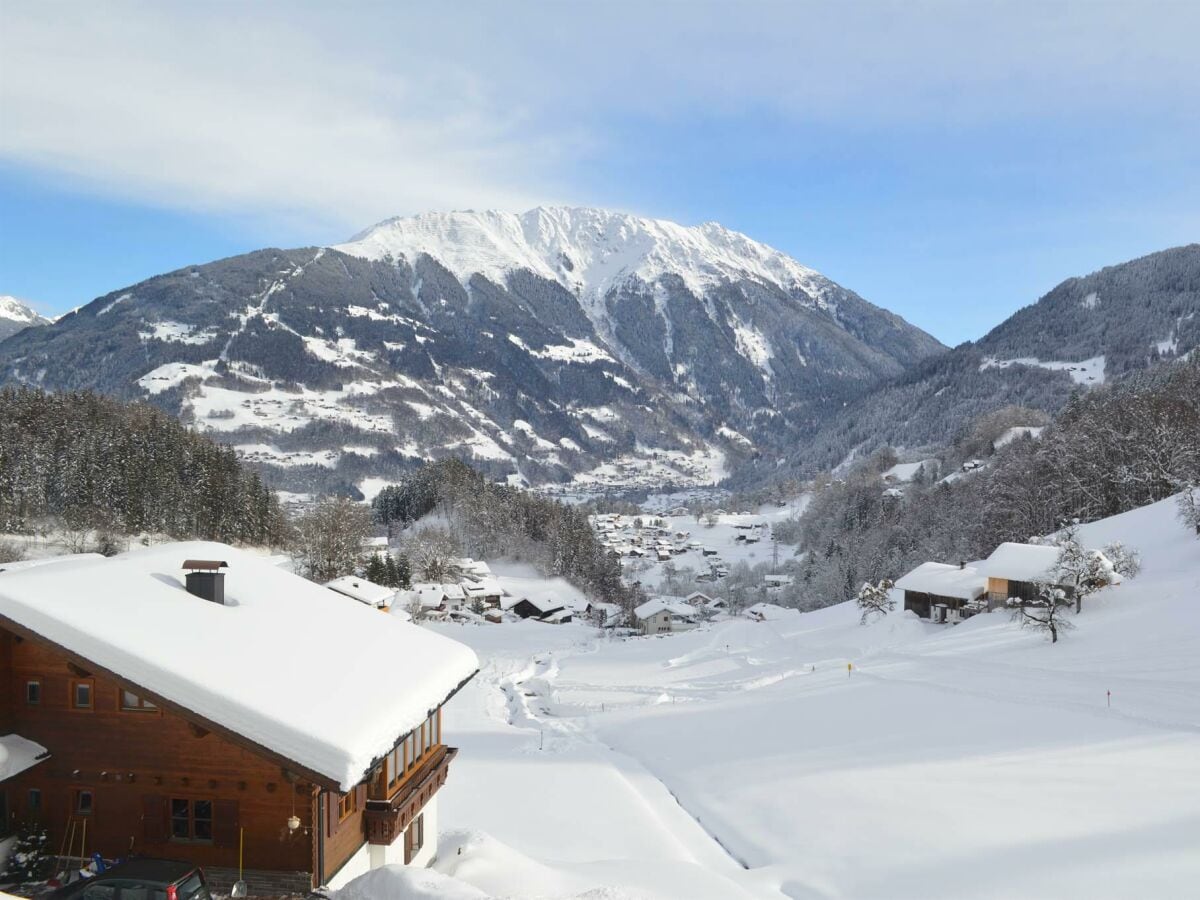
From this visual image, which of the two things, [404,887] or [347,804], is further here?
[347,804]

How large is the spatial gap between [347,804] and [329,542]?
6973cm

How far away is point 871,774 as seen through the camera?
78.8 ft

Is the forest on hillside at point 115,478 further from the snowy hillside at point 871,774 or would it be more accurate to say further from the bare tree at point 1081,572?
the bare tree at point 1081,572

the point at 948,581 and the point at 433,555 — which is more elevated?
the point at 948,581

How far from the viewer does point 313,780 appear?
11344mm

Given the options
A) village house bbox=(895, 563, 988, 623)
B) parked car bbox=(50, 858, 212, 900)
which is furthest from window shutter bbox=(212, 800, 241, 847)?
village house bbox=(895, 563, 988, 623)

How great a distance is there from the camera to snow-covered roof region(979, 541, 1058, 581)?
4888 cm

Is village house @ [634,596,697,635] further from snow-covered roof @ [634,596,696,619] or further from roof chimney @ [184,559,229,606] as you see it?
roof chimney @ [184,559,229,606]

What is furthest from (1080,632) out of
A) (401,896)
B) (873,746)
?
(401,896)

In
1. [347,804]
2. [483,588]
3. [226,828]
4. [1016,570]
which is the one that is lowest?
[483,588]

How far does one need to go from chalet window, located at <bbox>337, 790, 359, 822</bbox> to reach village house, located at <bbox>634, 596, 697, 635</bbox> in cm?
7245

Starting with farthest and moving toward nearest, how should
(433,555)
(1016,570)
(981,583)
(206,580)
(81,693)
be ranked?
1. (433,555)
2. (981,583)
3. (1016,570)
4. (206,580)
5. (81,693)

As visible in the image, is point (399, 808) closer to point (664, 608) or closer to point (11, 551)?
point (11, 551)

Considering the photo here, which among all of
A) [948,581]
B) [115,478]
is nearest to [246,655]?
[948,581]
